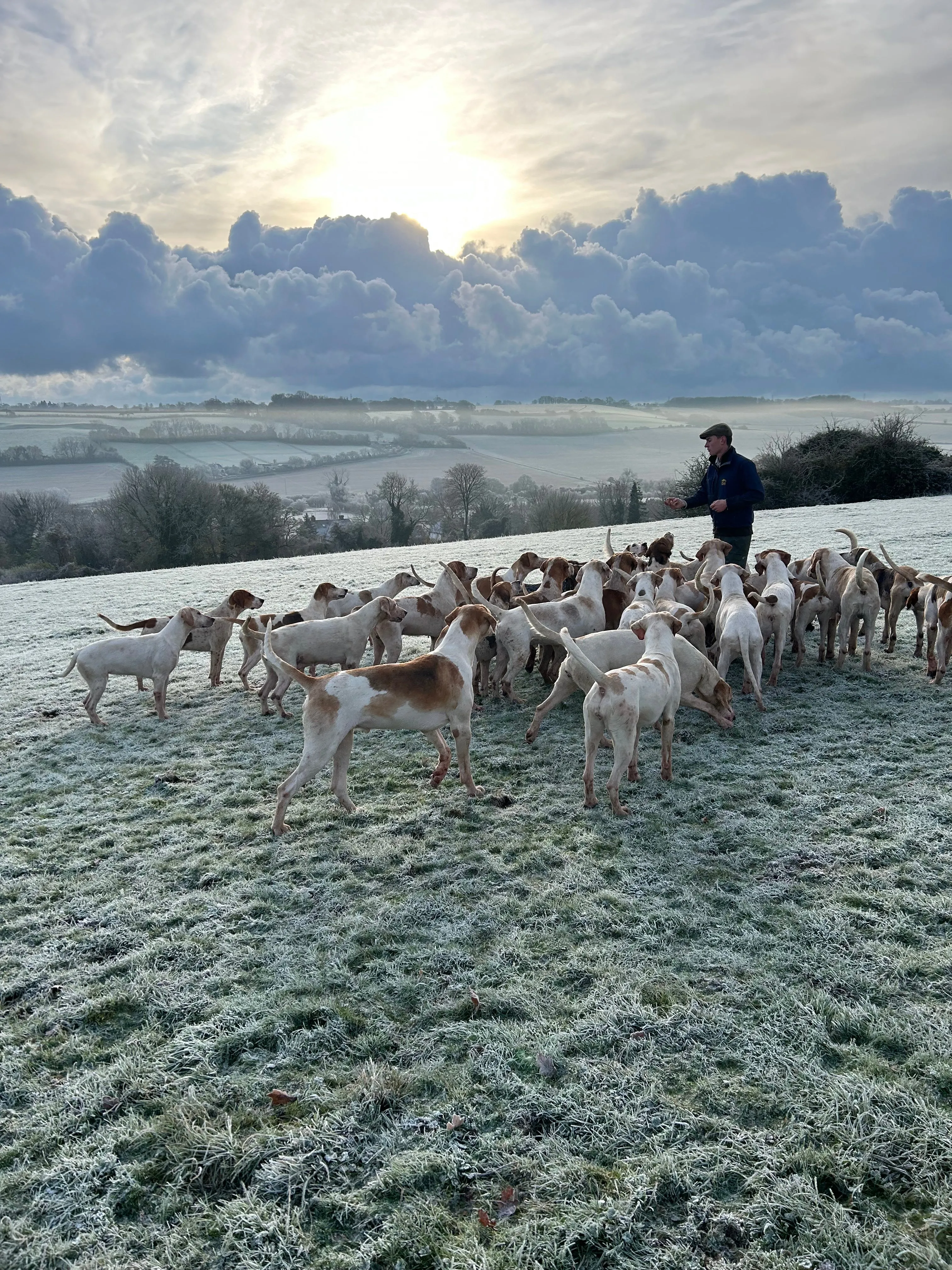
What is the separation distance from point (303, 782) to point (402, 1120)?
2.71m

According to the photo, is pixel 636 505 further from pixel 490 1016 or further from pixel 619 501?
pixel 490 1016

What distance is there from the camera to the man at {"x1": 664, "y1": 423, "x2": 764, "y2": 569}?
8.80 meters

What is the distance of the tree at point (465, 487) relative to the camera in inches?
1944

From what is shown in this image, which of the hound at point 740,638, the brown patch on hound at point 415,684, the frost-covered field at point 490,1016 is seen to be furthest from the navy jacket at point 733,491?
the brown patch on hound at point 415,684

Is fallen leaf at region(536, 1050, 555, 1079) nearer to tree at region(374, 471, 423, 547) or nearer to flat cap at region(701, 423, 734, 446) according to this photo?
flat cap at region(701, 423, 734, 446)

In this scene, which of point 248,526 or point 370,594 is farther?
point 248,526

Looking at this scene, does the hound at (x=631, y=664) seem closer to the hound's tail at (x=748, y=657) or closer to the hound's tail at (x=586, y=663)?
the hound's tail at (x=748, y=657)

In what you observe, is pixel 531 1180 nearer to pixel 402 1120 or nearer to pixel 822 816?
pixel 402 1120

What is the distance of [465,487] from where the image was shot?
163ft

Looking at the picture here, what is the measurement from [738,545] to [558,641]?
11.8ft

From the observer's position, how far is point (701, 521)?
2725cm

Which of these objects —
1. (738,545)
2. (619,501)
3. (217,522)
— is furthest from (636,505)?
(738,545)

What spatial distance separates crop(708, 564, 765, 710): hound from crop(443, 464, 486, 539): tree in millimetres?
41336

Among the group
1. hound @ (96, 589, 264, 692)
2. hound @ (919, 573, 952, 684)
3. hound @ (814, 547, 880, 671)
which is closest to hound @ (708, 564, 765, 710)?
hound @ (814, 547, 880, 671)
